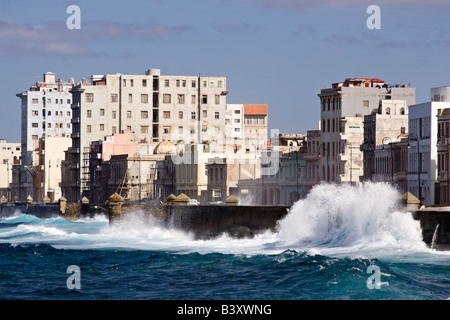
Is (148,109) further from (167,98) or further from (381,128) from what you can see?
(381,128)

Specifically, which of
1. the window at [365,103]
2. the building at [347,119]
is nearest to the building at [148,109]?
the building at [347,119]

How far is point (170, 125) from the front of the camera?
15175cm

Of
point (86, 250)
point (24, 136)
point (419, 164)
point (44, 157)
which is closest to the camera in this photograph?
point (86, 250)

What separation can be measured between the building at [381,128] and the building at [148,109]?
2228 inches

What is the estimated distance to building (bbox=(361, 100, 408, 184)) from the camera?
90500mm

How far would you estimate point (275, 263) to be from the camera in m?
43.2

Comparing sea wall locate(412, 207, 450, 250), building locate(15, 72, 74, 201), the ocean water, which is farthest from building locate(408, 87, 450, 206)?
building locate(15, 72, 74, 201)

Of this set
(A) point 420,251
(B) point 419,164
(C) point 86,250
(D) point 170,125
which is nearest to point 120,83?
(D) point 170,125

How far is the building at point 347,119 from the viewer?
96.2 metres

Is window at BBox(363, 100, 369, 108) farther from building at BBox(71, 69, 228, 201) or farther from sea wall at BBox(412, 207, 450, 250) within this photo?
sea wall at BBox(412, 207, 450, 250)

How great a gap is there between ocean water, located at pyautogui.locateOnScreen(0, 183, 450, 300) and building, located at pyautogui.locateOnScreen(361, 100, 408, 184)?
1118 inches

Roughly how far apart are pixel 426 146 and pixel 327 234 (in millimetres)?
27088

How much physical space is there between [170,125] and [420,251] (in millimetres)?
110086

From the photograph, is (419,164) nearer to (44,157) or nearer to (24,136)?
(44,157)
